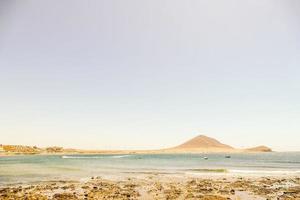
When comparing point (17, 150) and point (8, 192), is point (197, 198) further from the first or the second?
point (17, 150)

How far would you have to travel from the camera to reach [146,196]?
21812 mm

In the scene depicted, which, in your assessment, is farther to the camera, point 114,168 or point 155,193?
point 114,168

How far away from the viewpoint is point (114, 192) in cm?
2311

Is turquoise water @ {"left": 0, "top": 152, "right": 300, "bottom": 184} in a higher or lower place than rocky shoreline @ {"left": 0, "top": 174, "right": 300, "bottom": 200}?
lower

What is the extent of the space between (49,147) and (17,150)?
79.7 ft

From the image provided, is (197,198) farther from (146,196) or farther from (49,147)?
(49,147)

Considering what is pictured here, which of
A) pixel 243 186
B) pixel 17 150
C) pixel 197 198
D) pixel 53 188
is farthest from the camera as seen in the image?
pixel 17 150

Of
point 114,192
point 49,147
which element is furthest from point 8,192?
point 49,147

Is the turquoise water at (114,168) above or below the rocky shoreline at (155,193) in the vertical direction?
below

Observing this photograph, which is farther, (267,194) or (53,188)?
(53,188)

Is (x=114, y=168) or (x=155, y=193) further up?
(x=155, y=193)

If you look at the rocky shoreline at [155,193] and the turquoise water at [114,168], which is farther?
the turquoise water at [114,168]

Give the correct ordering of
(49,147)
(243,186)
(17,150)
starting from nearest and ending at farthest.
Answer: (243,186) → (17,150) → (49,147)

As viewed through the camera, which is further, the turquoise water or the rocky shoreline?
the turquoise water
